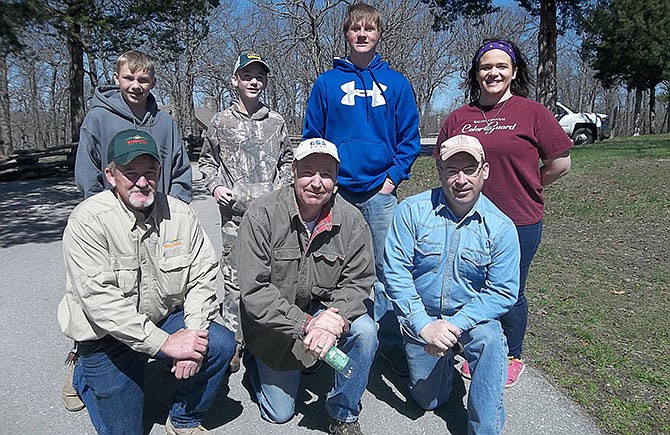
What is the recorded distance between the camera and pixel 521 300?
10.5 feet

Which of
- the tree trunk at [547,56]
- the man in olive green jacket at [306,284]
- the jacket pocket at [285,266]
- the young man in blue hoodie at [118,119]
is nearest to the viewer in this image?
the man in olive green jacket at [306,284]

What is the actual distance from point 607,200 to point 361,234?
321 inches

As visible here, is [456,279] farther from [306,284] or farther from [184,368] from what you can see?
[184,368]

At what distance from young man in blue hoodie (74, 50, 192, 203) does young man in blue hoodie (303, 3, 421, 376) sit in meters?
1.06


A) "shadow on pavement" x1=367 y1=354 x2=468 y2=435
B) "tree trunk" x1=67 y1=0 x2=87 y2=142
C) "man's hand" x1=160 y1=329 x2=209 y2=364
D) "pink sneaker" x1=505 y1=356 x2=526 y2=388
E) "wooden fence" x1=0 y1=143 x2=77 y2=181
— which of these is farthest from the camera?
"tree trunk" x1=67 y1=0 x2=87 y2=142

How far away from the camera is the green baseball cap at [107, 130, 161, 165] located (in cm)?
251

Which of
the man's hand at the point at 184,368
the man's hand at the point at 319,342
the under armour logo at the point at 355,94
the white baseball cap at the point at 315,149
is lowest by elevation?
the man's hand at the point at 184,368

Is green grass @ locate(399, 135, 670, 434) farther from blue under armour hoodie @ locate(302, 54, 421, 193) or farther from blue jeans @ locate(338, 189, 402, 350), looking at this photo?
blue under armour hoodie @ locate(302, 54, 421, 193)

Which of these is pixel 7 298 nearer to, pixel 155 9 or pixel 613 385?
pixel 613 385

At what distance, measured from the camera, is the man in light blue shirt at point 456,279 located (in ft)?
8.48

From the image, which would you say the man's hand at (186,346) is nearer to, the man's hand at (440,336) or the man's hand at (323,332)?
the man's hand at (323,332)

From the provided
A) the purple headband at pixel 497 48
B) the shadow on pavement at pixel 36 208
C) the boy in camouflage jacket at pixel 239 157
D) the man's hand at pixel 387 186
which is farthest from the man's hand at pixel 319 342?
the shadow on pavement at pixel 36 208

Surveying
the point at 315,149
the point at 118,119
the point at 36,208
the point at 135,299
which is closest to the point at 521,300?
the point at 315,149

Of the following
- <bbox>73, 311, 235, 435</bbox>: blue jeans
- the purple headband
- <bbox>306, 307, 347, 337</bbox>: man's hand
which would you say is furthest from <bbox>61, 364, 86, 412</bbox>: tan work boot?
the purple headband
